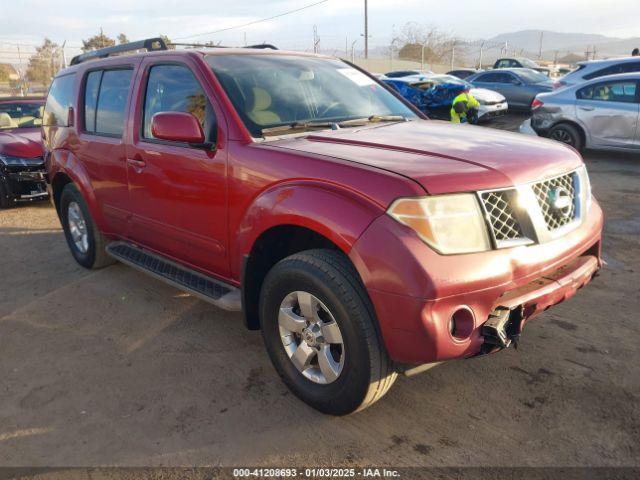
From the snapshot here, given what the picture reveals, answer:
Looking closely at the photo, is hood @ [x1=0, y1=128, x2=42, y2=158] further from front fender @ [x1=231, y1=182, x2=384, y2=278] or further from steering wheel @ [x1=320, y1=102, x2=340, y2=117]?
front fender @ [x1=231, y1=182, x2=384, y2=278]

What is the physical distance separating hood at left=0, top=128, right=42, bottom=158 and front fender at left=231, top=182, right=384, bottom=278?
6186 mm

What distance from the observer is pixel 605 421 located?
2.64 metres

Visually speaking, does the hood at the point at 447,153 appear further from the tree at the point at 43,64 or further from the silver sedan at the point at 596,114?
the tree at the point at 43,64

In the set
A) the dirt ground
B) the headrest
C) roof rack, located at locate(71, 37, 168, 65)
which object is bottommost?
the dirt ground

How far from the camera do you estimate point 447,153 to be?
2689 mm

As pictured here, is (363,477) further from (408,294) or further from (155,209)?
(155,209)

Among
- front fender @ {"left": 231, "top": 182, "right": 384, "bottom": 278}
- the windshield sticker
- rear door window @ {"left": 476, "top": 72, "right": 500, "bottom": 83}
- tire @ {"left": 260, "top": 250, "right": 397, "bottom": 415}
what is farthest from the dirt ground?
rear door window @ {"left": 476, "top": 72, "right": 500, "bottom": 83}

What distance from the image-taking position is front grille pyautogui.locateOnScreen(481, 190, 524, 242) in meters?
2.40

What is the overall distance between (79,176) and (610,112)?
8.40 m

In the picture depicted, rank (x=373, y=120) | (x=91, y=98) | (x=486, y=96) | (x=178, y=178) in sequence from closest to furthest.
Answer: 1. (x=178, y=178)
2. (x=373, y=120)
3. (x=91, y=98)
4. (x=486, y=96)

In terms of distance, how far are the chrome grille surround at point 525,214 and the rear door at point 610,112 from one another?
7.44m

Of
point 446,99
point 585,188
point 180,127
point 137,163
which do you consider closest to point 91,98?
point 137,163

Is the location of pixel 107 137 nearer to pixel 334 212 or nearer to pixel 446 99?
pixel 334 212

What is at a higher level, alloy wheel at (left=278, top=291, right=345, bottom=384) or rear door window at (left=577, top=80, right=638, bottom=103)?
rear door window at (left=577, top=80, right=638, bottom=103)
